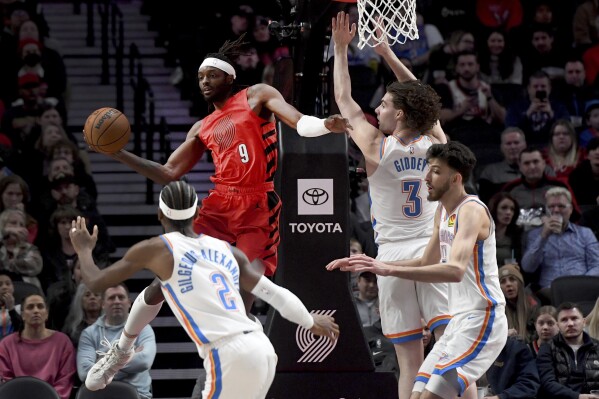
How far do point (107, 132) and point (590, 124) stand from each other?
7620 mm

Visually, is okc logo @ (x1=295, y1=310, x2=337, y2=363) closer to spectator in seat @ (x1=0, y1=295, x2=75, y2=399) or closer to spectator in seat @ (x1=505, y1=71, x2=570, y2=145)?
spectator in seat @ (x1=0, y1=295, x2=75, y2=399)

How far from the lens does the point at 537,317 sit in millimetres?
10531

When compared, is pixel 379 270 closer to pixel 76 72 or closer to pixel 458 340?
pixel 458 340

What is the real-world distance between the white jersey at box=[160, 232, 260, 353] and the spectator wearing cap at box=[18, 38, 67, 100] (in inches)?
333

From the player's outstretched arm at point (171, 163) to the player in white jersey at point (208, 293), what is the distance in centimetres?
132

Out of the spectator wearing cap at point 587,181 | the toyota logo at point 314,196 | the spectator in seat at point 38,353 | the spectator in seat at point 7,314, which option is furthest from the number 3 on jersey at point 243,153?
the spectator wearing cap at point 587,181

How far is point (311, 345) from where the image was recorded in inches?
337

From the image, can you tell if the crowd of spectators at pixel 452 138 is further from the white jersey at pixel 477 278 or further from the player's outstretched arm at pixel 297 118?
the white jersey at pixel 477 278

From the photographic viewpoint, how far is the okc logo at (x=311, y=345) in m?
8.56

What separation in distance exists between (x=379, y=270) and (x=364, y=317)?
417 cm

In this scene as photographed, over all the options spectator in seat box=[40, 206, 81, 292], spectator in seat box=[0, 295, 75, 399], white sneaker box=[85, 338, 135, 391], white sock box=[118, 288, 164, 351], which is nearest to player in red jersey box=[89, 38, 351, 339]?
white sock box=[118, 288, 164, 351]

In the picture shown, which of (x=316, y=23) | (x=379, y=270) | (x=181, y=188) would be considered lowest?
(x=379, y=270)

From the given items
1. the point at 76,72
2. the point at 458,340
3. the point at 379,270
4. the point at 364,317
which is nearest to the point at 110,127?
the point at 379,270

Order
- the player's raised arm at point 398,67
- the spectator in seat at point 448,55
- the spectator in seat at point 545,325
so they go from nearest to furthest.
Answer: the player's raised arm at point 398,67, the spectator in seat at point 545,325, the spectator in seat at point 448,55
